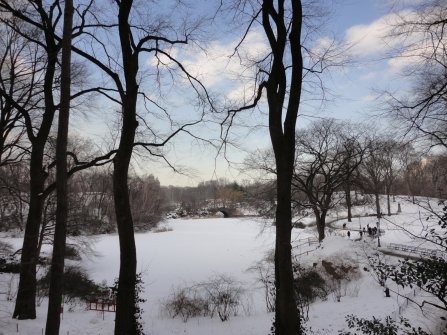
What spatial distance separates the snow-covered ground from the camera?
11758mm

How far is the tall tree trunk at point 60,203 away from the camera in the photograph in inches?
257

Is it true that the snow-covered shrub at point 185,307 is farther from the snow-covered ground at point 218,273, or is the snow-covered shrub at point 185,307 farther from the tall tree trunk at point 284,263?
the tall tree trunk at point 284,263

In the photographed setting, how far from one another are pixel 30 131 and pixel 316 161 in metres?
21.2

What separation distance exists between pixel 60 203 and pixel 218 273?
59.2ft

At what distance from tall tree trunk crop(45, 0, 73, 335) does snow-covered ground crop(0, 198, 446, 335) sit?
383 centimetres

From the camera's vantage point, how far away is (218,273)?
23422 mm

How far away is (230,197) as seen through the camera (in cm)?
10038

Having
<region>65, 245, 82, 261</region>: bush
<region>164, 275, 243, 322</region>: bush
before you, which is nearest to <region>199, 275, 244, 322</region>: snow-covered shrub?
<region>164, 275, 243, 322</region>: bush

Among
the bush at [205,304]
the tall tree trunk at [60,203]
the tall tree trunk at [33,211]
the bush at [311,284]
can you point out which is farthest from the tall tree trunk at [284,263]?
the bush at [311,284]

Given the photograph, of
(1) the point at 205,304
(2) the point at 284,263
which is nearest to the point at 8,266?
(1) the point at 205,304

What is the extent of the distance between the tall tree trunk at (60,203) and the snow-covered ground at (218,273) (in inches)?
151

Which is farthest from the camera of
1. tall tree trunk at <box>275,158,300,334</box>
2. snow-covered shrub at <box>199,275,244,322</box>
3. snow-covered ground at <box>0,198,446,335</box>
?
snow-covered shrub at <box>199,275,244,322</box>

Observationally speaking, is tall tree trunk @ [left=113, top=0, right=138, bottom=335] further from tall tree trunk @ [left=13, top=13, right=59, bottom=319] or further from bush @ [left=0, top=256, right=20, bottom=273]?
bush @ [left=0, top=256, right=20, bottom=273]

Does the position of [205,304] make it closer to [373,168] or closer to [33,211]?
[33,211]
